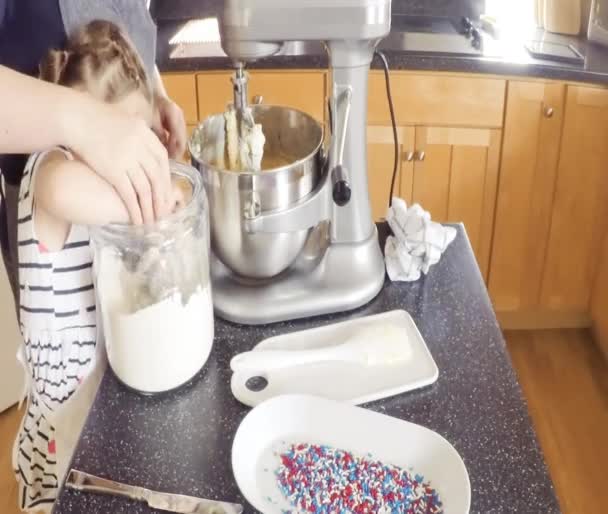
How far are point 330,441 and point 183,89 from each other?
141cm

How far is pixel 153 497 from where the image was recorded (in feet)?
2.45

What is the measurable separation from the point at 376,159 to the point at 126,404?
1.38 metres

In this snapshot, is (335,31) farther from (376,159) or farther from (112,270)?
(376,159)

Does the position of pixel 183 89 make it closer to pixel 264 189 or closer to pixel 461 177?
pixel 461 177

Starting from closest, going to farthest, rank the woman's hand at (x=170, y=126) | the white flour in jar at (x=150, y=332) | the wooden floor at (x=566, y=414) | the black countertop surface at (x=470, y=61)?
the white flour in jar at (x=150, y=332)
the woman's hand at (x=170, y=126)
the wooden floor at (x=566, y=414)
the black countertop surface at (x=470, y=61)

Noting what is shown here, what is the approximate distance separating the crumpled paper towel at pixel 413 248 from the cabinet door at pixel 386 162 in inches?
38.5

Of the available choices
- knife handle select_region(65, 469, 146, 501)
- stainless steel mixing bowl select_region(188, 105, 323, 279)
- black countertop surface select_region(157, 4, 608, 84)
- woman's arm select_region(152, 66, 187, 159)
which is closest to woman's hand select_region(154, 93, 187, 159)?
woman's arm select_region(152, 66, 187, 159)

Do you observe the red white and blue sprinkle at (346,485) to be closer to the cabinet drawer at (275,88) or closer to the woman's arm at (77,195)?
the woman's arm at (77,195)

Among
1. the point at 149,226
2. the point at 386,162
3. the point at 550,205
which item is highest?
the point at 149,226

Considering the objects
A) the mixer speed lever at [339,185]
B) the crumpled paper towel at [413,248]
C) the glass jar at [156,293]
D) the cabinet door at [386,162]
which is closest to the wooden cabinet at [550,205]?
the cabinet door at [386,162]

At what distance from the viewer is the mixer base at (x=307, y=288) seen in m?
0.99

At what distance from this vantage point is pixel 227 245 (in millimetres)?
965

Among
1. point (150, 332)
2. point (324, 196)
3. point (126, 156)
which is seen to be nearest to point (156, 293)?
point (150, 332)

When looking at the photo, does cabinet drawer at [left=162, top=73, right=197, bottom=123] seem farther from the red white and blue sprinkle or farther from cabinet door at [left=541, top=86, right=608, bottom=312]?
the red white and blue sprinkle
